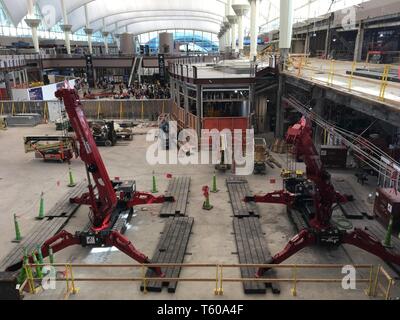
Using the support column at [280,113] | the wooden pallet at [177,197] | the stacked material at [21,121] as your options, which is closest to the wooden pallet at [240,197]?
the wooden pallet at [177,197]

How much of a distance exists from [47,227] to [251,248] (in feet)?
23.0

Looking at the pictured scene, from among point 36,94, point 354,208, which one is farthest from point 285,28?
point 36,94

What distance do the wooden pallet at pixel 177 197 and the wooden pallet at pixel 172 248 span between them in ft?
1.41

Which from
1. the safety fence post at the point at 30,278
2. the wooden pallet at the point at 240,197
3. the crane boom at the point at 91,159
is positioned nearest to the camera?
the safety fence post at the point at 30,278

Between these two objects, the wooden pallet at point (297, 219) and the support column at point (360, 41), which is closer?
the wooden pallet at point (297, 219)

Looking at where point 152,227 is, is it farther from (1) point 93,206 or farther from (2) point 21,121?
(2) point 21,121

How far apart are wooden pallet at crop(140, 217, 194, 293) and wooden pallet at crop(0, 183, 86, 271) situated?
148 inches

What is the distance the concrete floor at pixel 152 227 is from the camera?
9133 mm

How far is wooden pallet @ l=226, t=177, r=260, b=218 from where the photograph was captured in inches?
531

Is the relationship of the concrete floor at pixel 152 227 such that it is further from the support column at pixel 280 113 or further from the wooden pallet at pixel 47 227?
the support column at pixel 280 113

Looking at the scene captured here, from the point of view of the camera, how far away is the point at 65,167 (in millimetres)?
19234

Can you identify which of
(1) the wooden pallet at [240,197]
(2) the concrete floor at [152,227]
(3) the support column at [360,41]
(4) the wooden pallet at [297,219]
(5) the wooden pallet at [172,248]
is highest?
(3) the support column at [360,41]

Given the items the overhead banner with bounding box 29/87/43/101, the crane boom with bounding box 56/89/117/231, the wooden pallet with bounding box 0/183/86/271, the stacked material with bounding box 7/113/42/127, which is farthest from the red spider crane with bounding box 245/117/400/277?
the overhead banner with bounding box 29/87/43/101

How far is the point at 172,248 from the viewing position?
36.3 ft
